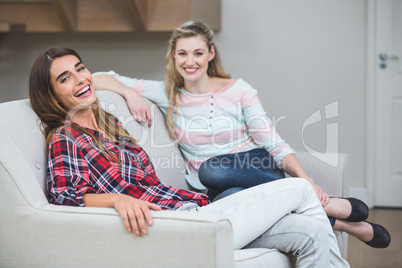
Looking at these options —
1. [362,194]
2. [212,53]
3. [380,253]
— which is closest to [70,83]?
[212,53]

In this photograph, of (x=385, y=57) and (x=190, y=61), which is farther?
(x=385, y=57)

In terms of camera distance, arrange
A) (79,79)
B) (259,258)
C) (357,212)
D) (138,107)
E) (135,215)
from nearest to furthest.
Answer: (135,215) < (259,258) < (79,79) < (357,212) < (138,107)

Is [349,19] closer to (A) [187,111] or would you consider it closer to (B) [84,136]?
(A) [187,111]

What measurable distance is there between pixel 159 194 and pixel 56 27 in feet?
7.17

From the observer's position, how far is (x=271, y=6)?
3.64 metres

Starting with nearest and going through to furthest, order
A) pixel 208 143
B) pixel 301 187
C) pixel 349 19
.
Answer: pixel 301 187
pixel 208 143
pixel 349 19

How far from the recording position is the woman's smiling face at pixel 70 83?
173cm

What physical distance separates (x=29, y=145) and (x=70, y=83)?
10.6 inches

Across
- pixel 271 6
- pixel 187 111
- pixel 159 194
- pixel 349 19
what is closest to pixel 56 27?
pixel 271 6

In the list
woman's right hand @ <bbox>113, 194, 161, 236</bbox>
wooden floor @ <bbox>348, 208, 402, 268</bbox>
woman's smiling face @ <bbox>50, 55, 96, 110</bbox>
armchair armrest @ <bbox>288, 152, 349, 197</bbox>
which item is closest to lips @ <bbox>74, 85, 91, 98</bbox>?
woman's smiling face @ <bbox>50, 55, 96, 110</bbox>

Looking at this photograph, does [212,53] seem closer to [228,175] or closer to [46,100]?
[228,175]

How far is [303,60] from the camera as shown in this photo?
3.65 metres

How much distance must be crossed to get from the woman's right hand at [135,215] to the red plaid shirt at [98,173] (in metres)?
0.19

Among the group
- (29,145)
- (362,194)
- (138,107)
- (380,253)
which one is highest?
(138,107)
